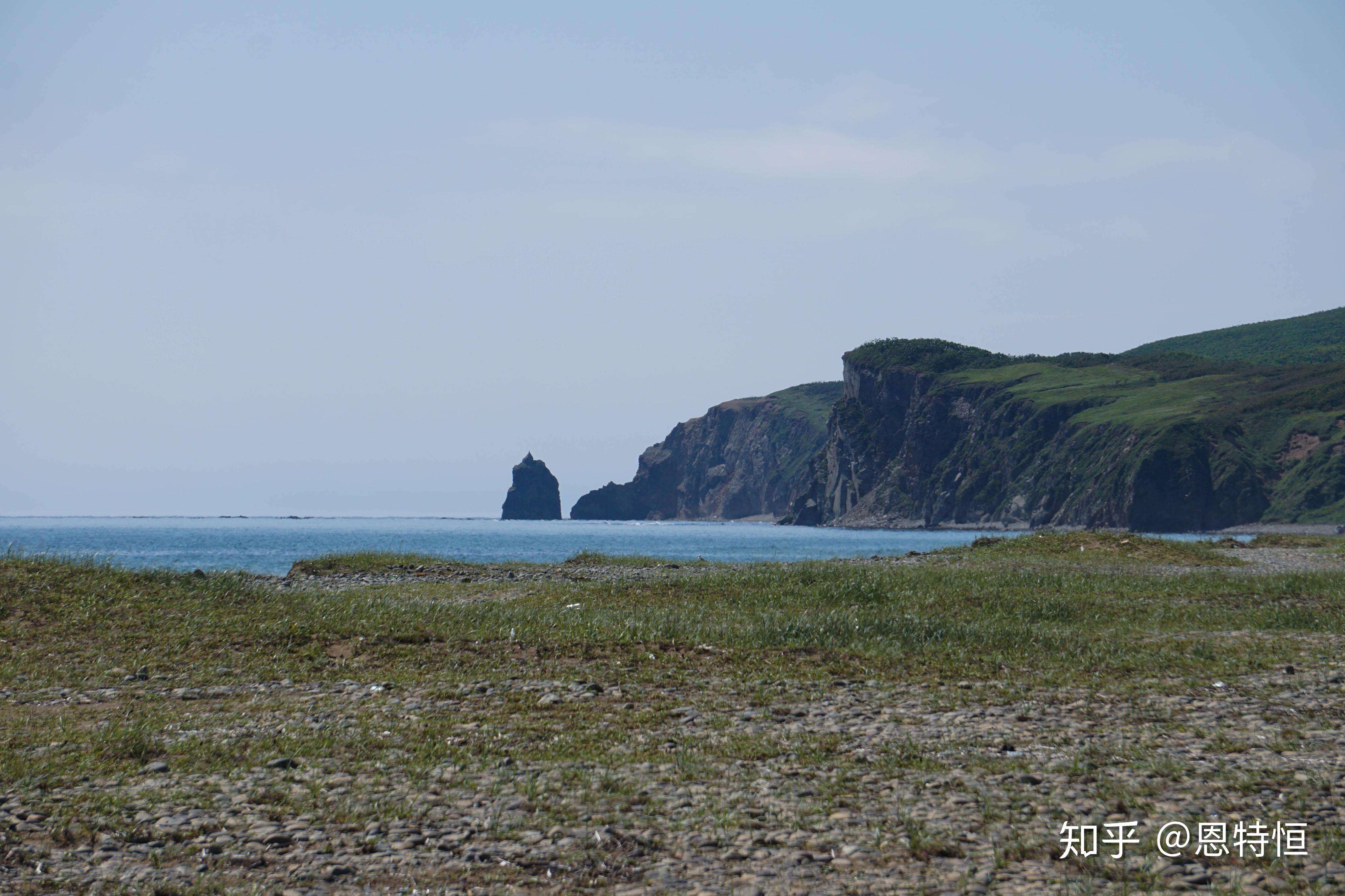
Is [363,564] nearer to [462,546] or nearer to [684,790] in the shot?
[684,790]

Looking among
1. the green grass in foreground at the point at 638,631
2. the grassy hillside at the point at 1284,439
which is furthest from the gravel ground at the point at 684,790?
the grassy hillside at the point at 1284,439

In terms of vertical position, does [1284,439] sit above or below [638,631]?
above

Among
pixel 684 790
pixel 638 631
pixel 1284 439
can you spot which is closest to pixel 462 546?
pixel 638 631

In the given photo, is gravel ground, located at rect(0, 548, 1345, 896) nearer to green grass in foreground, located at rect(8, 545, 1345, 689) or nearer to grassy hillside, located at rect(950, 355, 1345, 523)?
green grass in foreground, located at rect(8, 545, 1345, 689)

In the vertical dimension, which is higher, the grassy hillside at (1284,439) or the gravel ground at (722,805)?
the grassy hillside at (1284,439)

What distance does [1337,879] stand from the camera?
7.68m

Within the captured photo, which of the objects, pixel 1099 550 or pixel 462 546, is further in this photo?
pixel 462 546

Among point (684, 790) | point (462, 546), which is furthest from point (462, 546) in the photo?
point (684, 790)

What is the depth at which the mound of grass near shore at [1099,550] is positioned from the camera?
44.5m

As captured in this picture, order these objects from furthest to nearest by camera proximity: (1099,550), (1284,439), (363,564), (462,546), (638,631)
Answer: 1. (1284,439)
2. (462,546)
3. (1099,550)
4. (363,564)
5. (638,631)

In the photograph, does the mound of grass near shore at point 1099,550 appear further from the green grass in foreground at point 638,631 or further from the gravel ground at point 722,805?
the gravel ground at point 722,805

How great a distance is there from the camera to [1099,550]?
47.1 meters

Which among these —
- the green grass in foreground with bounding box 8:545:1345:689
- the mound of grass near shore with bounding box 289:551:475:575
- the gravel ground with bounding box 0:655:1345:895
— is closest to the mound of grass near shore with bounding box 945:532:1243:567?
the green grass in foreground with bounding box 8:545:1345:689

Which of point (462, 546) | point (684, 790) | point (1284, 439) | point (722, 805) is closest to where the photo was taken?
point (722, 805)
